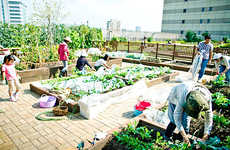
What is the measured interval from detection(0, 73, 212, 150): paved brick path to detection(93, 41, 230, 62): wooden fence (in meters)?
8.13

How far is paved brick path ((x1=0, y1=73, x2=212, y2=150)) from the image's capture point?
2.84 meters

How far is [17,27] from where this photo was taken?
37.3 ft

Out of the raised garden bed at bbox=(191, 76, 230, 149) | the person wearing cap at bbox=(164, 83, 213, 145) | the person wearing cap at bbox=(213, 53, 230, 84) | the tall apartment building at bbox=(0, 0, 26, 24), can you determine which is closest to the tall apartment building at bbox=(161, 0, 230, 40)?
the person wearing cap at bbox=(213, 53, 230, 84)

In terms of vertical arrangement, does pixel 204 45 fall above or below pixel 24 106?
above

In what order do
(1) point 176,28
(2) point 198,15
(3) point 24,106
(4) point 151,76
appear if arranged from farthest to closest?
(1) point 176,28, (2) point 198,15, (4) point 151,76, (3) point 24,106

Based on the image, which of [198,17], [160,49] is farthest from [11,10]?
[160,49]

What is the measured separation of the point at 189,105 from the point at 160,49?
1184 cm

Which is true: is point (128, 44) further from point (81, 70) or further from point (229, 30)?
point (229, 30)

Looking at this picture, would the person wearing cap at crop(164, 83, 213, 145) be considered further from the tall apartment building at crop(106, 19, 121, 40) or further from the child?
the tall apartment building at crop(106, 19, 121, 40)

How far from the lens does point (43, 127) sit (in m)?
3.33

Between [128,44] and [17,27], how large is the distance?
8.35m

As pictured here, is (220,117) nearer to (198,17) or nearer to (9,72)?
(9,72)

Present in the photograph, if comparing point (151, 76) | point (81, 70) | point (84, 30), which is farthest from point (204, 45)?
point (84, 30)

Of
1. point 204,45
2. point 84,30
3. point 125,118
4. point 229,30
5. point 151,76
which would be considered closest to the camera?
point 125,118
